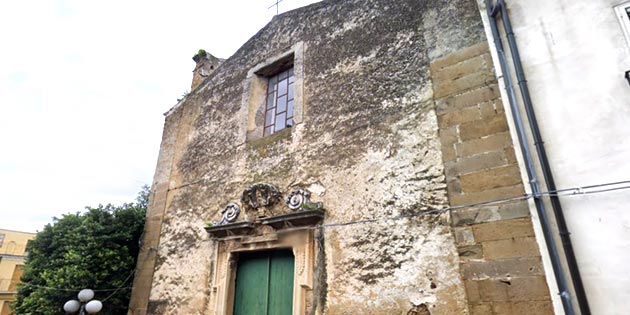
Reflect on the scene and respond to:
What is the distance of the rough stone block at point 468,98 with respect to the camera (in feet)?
12.0

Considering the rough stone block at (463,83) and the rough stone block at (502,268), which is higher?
the rough stone block at (463,83)

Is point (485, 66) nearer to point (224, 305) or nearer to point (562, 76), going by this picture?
point (562, 76)

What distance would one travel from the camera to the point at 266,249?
5105 mm

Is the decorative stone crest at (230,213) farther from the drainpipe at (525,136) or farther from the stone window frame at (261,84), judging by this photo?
the drainpipe at (525,136)

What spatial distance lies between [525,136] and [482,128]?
1.35 ft

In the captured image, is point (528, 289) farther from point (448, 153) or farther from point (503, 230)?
point (448, 153)

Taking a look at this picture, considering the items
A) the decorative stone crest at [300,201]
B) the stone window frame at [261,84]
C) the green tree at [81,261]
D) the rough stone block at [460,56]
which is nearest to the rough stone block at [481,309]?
the decorative stone crest at [300,201]

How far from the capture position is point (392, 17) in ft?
16.1

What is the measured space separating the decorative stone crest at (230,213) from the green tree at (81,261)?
2641 millimetres

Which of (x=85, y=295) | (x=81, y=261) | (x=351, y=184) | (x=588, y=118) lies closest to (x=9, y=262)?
(x=81, y=261)

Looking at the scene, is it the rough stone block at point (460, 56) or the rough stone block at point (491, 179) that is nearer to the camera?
the rough stone block at point (491, 179)

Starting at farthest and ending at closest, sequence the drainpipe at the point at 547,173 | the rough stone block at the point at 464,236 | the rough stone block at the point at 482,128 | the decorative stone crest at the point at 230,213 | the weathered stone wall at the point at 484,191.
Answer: the decorative stone crest at the point at 230,213 → the rough stone block at the point at 482,128 → the rough stone block at the point at 464,236 → the weathered stone wall at the point at 484,191 → the drainpipe at the point at 547,173

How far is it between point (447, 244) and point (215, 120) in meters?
5.00

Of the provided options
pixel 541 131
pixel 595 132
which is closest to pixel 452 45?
pixel 541 131
